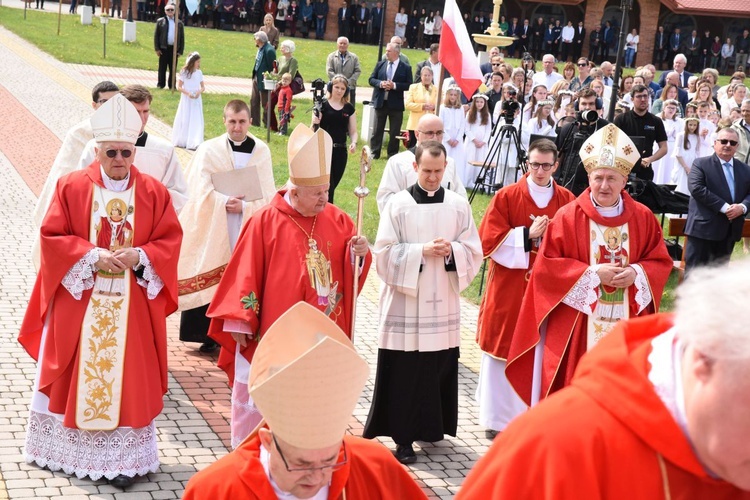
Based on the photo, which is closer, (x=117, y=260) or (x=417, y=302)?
(x=117, y=260)

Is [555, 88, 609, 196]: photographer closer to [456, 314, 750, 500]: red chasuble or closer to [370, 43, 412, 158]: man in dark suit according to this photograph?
[370, 43, 412, 158]: man in dark suit

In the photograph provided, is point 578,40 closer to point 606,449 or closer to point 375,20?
point 375,20

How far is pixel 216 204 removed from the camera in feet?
29.4

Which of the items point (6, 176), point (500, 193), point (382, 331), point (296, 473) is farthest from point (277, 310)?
point (6, 176)

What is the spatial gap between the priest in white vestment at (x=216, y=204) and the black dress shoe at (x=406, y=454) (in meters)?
2.41

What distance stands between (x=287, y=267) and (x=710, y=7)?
4424 cm

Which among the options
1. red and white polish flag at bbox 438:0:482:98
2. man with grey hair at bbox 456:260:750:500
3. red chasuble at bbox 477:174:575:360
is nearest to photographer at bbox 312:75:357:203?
red and white polish flag at bbox 438:0:482:98

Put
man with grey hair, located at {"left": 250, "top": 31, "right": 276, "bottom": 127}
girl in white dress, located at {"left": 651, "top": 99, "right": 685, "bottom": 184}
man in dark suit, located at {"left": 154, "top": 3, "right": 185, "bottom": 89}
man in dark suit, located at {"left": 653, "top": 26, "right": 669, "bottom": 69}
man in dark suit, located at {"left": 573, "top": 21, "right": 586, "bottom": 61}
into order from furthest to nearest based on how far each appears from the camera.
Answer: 1. man in dark suit, located at {"left": 653, "top": 26, "right": 669, "bottom": 69}
2. man in dark suit, located at {"left": 573, "top": 21, "right": 586, "bottom": 61}
3. man in dark suit, located at {"left": 154, "top": 3, "right": 185, "bottom": 89}
4. man with grey hair, located at {"left": 250, "top": 31, "right": 276, "bottom": 127}
5. girl in white dress, located at {"left": 651, "top": 99, "right": 685, "bottom": 184}

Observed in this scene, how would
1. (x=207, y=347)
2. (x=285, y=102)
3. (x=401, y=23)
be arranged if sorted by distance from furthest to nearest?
(x=401, y=23) < (x=285, y=102) < (x=207, y=347)

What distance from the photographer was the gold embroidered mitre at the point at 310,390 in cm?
340

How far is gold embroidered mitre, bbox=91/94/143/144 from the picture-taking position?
22.4 ft

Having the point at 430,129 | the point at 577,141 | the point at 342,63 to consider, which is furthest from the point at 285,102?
the point at 430,129

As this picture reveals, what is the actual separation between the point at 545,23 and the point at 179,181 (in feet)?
135

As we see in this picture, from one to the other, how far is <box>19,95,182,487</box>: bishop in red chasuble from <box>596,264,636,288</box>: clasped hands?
111 inches
